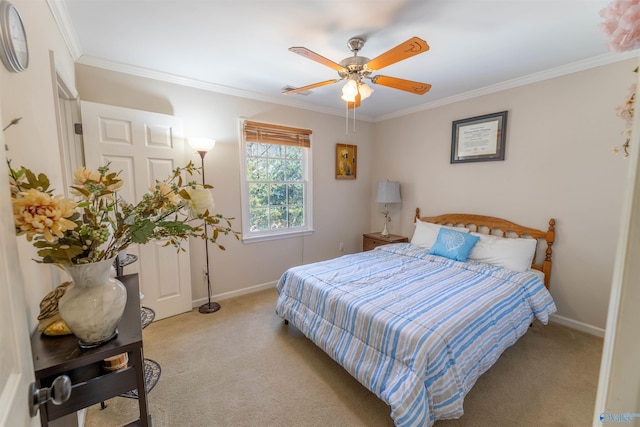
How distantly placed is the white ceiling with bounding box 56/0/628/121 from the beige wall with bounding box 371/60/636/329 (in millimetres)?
208

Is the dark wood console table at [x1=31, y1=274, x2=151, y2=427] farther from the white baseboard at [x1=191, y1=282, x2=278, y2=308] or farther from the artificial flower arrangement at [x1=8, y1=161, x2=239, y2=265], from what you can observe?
the white baseboard at [x1=191, y1=282, x2=278, y2=308]

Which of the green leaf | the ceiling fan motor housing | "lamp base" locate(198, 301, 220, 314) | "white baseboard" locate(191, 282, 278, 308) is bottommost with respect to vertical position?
"lamp base" locate(198, 301, 220, 314)

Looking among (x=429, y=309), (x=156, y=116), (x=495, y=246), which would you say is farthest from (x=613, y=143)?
(x=156, y=116)

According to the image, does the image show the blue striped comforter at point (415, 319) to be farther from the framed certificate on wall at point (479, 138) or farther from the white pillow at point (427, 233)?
the framed certificate on wall at point (479, 138)

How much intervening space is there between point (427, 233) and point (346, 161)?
62.8 inches

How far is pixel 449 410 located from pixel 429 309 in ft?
1.80

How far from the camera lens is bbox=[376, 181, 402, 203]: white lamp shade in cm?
382

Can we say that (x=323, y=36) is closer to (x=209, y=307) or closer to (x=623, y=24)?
(x=623, y=24)

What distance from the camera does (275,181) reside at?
3.54 meters

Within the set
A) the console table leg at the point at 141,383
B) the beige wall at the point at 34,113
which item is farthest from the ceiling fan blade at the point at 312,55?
the console table leg at the point at 141,383

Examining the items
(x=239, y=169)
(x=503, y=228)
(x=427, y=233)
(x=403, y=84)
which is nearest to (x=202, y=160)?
(x=239, y=169)

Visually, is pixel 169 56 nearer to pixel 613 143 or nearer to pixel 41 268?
pixel 41 268

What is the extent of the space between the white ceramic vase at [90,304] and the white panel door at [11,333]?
187 mm

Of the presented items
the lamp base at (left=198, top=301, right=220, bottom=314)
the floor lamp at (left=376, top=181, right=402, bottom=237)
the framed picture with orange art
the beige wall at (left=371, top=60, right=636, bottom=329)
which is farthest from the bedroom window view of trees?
the beige wall at (left=371, top=60, right=636, bottom=329)
